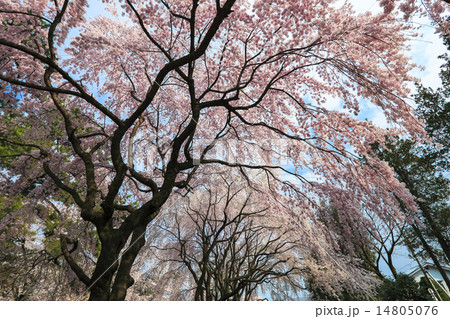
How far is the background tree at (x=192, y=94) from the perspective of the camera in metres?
3.37

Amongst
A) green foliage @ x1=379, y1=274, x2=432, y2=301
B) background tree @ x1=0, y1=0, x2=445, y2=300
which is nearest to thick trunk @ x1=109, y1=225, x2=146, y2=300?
background tree @ x1=0, y1=0, x2=445, y2=300

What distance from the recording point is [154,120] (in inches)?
260

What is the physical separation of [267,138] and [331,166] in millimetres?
1728

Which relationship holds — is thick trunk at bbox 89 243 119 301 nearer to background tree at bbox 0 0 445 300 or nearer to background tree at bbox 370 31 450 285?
background tree at bbox 0 0 445 300

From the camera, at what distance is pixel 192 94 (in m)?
3.89

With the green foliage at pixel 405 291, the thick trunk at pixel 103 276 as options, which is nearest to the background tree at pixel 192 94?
the thick trunk at pixel 103 276

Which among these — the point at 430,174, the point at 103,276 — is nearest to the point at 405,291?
the point at 430,174

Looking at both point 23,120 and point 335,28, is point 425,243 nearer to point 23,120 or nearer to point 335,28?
point 335,28

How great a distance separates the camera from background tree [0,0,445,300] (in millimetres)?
3371

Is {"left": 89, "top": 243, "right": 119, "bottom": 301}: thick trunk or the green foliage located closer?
{"left": 89, "top": 243, "right": 119, "bottom": 301}: thick trunk

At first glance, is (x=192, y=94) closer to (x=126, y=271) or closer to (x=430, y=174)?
(x=126, y=271)

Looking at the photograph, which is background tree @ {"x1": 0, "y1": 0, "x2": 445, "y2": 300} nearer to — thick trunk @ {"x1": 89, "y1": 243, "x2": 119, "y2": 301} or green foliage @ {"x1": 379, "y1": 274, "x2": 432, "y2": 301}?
thick trunk @ {"x1": 89, "y1": 243, "x2": 119, "y2": 301}

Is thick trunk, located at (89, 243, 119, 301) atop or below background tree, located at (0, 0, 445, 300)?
below

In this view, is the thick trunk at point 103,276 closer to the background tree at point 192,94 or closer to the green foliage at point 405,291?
the background tree at point 192,94
